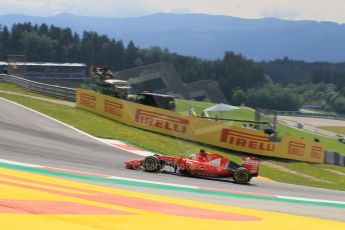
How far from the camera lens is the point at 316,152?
2992 centimetres

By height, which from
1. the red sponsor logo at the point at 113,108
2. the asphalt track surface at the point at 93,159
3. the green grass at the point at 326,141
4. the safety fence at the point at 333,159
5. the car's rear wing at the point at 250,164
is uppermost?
the red sponsor logo at the point at 113,108

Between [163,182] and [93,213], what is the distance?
7.25m

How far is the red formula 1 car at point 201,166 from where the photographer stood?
16.2 m

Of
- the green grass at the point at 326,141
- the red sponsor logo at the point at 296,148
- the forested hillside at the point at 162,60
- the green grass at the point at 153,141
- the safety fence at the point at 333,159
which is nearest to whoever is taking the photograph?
the green grass at the point at 153,141

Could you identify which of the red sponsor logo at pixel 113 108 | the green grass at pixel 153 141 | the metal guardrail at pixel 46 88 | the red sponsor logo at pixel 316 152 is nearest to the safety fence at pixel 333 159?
the red sponsor logo at pixel 316 152

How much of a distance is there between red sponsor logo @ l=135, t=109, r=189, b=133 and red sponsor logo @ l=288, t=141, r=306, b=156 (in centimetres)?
609

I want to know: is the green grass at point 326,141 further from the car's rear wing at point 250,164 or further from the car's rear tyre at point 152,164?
the car's rear tyre at point 152,164

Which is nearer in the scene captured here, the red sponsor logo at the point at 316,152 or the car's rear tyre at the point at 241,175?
the car's rear tyre at the point at 241,175

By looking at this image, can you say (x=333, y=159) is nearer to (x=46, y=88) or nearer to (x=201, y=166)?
(x=201, y=166)

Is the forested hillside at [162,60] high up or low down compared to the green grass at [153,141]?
up

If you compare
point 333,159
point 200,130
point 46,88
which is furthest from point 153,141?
point 46,88

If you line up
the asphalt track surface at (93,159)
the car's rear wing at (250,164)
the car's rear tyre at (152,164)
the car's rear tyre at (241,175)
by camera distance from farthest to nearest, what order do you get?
the car's rear wing at (250,164), the car's rear tyre at (241,175), the car's rear tyre at (152,164), the asphalt track surface at (93,159)

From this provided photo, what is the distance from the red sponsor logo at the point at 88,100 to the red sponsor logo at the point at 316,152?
12.8 meters

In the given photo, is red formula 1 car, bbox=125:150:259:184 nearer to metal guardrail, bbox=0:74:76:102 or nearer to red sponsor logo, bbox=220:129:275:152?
red sponsor logo, bbox=220:129:275:152
